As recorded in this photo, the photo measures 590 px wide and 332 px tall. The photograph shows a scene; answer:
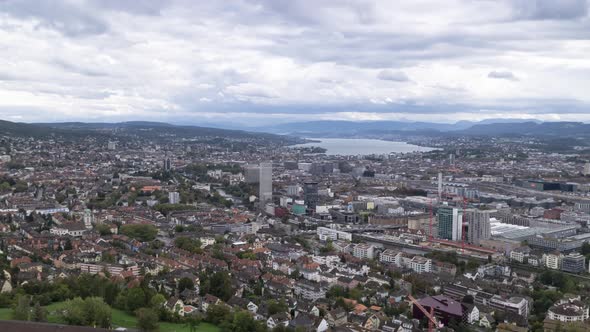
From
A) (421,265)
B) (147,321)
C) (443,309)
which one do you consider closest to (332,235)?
(421,265)

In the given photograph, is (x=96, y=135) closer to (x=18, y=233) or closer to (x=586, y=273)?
(x=18, y=233)

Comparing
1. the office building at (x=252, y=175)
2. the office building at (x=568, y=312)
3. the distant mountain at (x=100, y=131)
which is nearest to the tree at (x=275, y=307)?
the office building at (x=568, y=312)

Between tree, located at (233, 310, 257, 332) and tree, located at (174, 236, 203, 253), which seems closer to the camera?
tree, located at (233, 310, 257, 332)

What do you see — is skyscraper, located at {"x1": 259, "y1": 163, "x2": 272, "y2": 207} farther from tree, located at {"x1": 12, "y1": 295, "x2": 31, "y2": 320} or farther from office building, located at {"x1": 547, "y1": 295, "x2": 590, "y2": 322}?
tree, located at {"x1": 12, "y1": 295, "x2": 31, "y2": 320}

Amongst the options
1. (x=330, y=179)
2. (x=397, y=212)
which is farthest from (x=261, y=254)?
(x=330, y=179)

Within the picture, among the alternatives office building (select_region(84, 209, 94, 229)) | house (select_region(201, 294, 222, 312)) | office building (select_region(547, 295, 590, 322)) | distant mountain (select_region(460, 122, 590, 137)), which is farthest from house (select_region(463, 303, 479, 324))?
distant mountain (select_region(460, 122, 590, 137))

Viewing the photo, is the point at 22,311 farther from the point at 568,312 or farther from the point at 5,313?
the point at 568,312

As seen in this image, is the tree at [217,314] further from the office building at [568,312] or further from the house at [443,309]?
the office building at [568,312]
